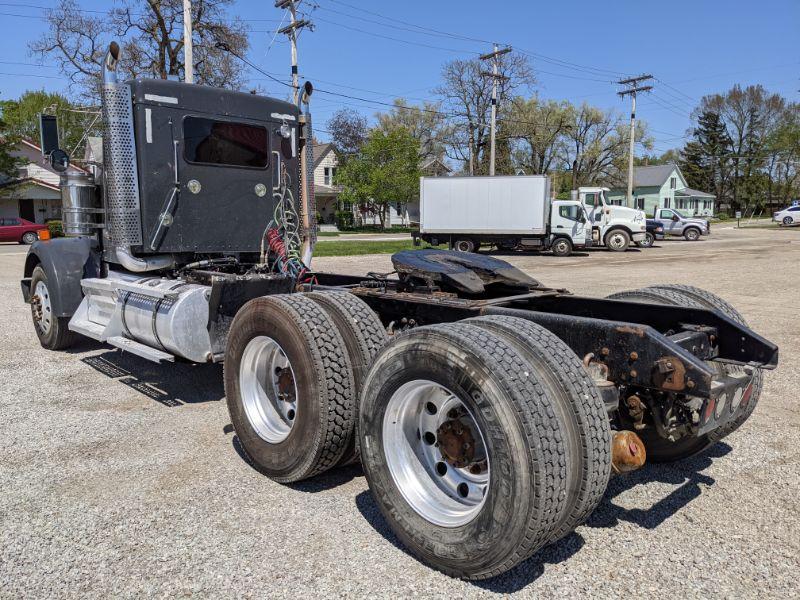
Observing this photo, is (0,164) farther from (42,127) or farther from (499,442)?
(499,442)

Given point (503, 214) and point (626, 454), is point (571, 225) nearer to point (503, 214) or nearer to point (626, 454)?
point (503, 214)

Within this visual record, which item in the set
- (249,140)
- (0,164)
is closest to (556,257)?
(249,140)

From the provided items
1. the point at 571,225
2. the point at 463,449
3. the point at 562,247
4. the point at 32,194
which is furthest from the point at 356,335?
the point at 32,194

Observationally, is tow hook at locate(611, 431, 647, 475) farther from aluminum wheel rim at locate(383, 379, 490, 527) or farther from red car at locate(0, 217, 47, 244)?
red car at locate(0, 217, 47, 244)

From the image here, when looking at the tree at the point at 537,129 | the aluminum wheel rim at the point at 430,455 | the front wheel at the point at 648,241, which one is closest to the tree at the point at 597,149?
the tree at the point at 537,129

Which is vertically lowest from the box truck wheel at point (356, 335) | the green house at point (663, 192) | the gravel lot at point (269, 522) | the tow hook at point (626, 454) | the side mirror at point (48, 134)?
the gravel lot at point (269, 522)

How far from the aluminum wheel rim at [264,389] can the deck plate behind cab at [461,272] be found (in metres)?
1.06

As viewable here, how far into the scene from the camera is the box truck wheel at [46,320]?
7316 millimetres

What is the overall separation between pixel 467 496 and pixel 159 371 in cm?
464

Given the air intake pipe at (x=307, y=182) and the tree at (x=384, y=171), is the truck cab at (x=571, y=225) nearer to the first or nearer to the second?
the tree at (x=384, y=171)

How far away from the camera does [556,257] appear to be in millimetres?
26453

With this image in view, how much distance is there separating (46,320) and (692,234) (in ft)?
125

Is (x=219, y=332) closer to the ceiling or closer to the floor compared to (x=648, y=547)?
closer to the ceiling

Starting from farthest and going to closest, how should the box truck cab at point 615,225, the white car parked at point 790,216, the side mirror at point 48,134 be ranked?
the white car parked at point 790,216, the box truck cab at point 615,225, the side mirror at point 48,134
